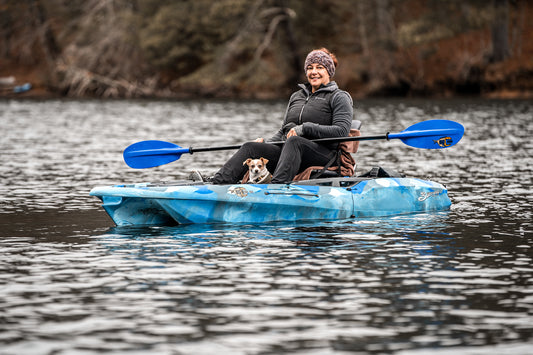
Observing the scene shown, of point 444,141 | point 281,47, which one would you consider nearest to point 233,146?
point 444,141

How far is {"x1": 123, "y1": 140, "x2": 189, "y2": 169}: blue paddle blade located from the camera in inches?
444

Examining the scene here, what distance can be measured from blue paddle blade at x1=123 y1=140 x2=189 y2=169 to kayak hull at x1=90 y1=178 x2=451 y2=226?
122cm

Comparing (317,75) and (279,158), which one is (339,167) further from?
(317,75)

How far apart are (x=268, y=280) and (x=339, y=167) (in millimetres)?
3689

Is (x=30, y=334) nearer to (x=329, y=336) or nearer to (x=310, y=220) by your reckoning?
(x=329, y=336)

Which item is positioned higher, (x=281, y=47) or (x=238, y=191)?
(x=281, y=47)

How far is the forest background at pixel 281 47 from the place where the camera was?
4356 cm

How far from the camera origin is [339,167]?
10.8 meters

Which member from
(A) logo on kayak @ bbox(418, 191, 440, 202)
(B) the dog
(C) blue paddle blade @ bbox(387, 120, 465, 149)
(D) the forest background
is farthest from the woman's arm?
(D) the forest background

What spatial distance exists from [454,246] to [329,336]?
3.40 metres

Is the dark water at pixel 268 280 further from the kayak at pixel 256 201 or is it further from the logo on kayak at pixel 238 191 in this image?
the logo on kayak at pixel 238 191

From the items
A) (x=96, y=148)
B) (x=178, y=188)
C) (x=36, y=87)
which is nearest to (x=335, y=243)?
(x=178, y=188)

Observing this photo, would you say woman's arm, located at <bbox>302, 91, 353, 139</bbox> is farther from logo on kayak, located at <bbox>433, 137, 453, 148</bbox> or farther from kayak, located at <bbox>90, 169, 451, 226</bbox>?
logo on kayak, located at <bbox>433, 137, 453, 148</bbox>

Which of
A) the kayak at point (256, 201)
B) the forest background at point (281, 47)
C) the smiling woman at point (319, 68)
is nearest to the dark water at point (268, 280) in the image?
the kayak at point (256, 201)
